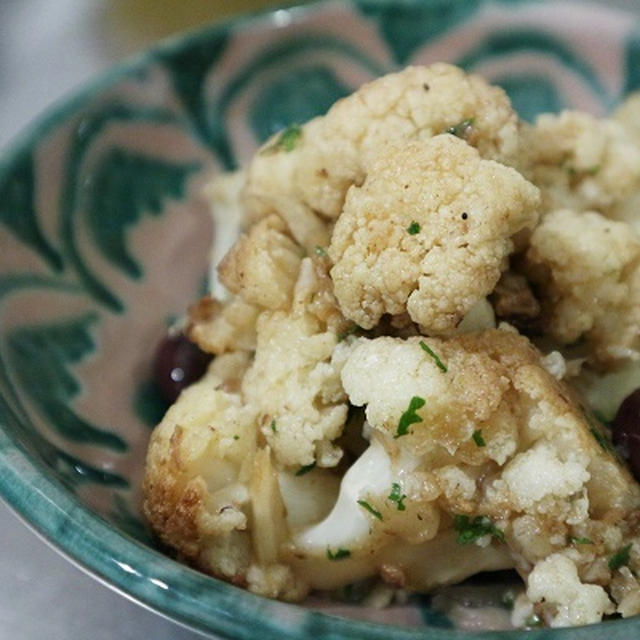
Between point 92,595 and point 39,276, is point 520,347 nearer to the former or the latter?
point 92,595

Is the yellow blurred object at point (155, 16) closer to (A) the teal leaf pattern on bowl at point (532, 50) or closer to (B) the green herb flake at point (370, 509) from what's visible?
(A) the teal leaf pattern on bowl at point (532, 50)

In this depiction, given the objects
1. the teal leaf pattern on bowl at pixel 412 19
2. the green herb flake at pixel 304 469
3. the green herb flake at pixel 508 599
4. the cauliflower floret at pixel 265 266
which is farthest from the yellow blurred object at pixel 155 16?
the green herb flake at pixel 508 599

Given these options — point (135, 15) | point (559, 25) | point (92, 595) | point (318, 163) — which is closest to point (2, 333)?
point (92, 595)

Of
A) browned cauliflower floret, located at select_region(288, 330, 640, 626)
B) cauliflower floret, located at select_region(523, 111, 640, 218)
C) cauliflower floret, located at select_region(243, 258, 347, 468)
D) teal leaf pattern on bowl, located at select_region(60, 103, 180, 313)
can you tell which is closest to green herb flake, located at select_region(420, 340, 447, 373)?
browned cauliflower floret, located at select_region(288, 330, 640, 626)

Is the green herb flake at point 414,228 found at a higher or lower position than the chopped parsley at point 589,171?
higher

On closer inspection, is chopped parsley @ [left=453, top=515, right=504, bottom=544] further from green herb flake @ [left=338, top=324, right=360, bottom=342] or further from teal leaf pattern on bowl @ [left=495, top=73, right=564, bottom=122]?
teal leaf pattern on bowl @ [left=495, top=73, right=564, bottom=122]

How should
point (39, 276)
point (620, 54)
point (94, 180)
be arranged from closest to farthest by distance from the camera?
point (39, 276) < point (94, 180) < point (620, 54)
